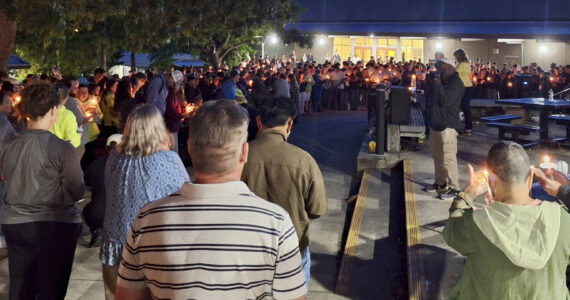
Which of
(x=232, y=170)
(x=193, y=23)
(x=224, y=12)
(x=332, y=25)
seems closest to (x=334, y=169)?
(x=193, y=23)

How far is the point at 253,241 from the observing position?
7.50ft

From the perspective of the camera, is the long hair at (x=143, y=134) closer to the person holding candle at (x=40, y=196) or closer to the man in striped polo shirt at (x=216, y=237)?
the person holding candle at (x=40, y=196)

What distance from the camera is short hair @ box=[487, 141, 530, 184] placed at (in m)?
3.32

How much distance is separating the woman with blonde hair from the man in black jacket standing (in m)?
5.47

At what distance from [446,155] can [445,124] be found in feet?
1.42

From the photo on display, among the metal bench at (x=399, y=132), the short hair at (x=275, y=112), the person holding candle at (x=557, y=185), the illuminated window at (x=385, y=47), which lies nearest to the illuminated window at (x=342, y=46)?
the illuminated window at (x=385, y=47)

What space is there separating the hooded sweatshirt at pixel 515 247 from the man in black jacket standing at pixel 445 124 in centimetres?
565

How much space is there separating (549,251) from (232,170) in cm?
170

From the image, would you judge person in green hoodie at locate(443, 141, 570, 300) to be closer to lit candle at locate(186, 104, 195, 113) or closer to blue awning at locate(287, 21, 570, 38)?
lit candle at locate(186, 104, 195, 113)

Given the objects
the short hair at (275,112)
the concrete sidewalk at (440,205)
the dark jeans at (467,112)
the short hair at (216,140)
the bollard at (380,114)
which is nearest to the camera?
the short hair at (216,140)

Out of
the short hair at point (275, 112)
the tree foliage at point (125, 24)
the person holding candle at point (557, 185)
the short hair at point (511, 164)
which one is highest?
the tree foliage at point (125, 24)

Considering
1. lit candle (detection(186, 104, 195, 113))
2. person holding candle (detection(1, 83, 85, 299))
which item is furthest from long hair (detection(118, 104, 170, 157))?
lit candle (detection(186, 104, 195, 113))

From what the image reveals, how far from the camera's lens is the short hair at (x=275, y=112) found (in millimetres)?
4379

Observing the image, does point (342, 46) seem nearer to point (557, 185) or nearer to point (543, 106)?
point (543, 106)
